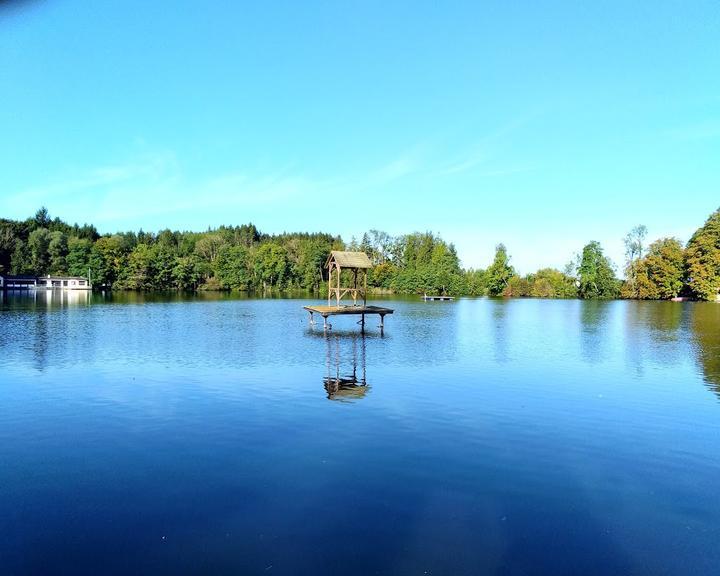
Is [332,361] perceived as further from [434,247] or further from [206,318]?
[434,247]

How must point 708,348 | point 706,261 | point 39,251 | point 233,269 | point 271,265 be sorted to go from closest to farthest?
point 708,348 → point 706,261 → point 39,251 → point 233,269 → point 271,265

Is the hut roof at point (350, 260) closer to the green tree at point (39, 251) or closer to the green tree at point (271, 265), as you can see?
the green tree at point (271, 265)

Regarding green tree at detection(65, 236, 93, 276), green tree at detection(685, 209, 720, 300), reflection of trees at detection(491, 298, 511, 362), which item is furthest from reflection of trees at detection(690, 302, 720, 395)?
green tree at detection(65, 236, 93, 276)

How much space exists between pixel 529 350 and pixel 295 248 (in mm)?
105797

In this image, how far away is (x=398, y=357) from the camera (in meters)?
24.4

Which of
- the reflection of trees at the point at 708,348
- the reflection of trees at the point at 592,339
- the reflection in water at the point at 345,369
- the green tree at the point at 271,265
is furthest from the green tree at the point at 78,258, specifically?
the reflection of trees at the point at 708,348

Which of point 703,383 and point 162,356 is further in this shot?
point 162,356

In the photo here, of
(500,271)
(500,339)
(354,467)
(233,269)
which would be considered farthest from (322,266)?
(354,467)

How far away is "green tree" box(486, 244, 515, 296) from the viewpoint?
106812 millimetres

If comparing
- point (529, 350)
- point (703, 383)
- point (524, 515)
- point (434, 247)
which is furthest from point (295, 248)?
point (524, 515)

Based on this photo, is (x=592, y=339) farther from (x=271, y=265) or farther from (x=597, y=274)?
(x=271, y=265)

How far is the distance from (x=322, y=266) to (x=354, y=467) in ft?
337

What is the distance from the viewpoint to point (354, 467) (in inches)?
390

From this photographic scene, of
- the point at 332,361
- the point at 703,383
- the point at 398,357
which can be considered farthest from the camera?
the point at 398,357
